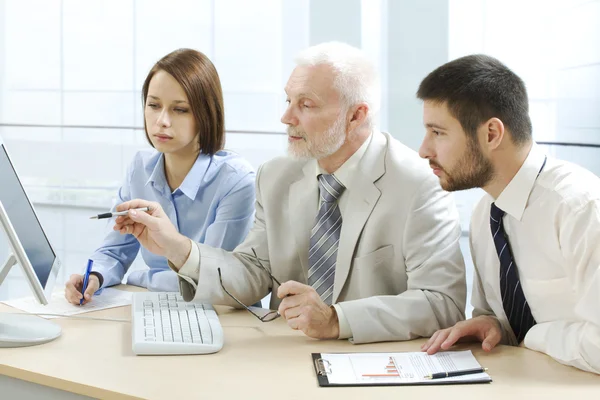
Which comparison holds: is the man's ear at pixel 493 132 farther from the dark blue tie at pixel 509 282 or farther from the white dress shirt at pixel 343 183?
the white dress shirt at pixel 343 183

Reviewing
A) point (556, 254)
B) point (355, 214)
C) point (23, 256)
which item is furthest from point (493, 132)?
point (23, 256)

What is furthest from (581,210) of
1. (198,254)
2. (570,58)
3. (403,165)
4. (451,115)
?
(570,58)

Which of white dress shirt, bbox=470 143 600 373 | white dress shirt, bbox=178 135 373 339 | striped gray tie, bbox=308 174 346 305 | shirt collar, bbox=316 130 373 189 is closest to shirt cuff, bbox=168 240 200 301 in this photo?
white dress shirt, bbox=178 135 373 339

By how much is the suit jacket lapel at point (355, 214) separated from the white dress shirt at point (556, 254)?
1.05 ft

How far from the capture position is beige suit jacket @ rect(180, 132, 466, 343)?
1.80 meters

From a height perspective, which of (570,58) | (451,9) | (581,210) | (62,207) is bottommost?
(62,207)

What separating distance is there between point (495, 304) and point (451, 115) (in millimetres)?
468

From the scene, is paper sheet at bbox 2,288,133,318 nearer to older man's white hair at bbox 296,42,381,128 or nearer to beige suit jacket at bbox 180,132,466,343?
beige suit jacket at bbox 180,132,466,343

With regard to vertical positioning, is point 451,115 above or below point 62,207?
above

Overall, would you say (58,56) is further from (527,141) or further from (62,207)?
(527,141)

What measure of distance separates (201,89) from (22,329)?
100cm

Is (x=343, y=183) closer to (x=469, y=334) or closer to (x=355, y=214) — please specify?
(x=355, y=214)

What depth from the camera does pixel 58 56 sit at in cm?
512

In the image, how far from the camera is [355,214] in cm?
198
